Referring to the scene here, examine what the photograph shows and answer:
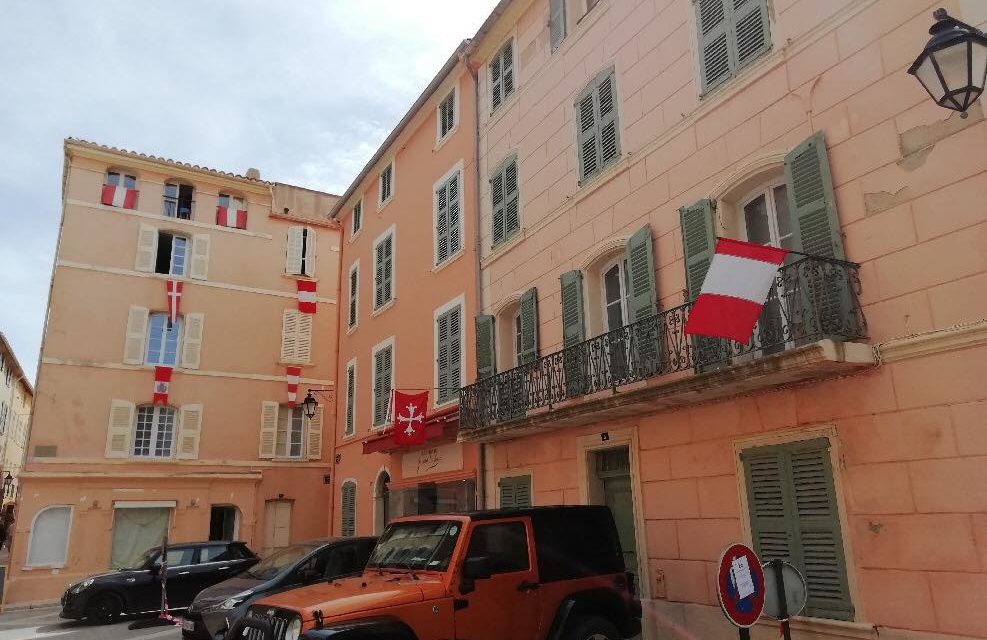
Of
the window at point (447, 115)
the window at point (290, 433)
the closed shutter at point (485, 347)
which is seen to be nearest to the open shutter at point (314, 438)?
the window at point (290, 433)

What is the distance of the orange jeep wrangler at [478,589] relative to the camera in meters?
6.05

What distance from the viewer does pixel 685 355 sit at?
8.82 m

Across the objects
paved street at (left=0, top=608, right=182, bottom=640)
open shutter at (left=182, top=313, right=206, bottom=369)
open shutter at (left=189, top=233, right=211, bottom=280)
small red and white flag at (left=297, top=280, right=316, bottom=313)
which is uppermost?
open shutter at (left=189, top=233, right=211, bottom=280)

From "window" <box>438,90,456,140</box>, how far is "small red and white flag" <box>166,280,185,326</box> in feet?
36.1

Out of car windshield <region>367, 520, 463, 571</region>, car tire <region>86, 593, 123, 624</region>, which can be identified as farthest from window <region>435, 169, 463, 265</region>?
car tire <region>86, 593, 123, 624</region>

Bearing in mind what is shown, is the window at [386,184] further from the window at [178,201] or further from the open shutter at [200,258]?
the window at [178,201]

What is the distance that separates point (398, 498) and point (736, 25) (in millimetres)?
12151

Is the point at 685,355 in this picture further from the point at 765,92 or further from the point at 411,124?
the point at 411,124

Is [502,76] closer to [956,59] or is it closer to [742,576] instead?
[956,59]

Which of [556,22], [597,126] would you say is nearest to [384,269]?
[556,22]

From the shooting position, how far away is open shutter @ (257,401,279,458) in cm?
2342

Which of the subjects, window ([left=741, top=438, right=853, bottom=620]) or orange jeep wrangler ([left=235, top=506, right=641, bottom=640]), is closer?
orange jeep wrangler ([left=235, top=506, right=641, bottom=640])

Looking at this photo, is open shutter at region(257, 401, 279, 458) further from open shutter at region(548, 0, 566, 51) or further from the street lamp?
the street lamp

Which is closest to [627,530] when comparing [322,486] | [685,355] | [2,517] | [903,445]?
[685,355]
